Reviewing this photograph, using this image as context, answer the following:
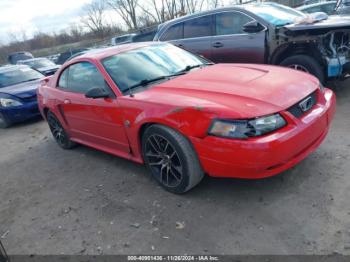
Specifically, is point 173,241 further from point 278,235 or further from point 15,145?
point 15,145

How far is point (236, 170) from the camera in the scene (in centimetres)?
271

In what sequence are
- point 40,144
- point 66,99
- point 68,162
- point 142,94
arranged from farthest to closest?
point 40,144
point 68,162
point 66,99
point 142,94

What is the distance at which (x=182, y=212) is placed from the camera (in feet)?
9.86

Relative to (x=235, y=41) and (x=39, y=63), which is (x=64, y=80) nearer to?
(x=235, y=41)

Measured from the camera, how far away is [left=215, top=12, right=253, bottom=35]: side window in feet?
19.3

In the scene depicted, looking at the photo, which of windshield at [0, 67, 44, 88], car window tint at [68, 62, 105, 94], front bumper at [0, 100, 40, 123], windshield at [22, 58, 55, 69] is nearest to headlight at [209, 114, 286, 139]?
car window tint at [68, 62, 105, 94]

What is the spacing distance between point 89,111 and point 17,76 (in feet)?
19.4

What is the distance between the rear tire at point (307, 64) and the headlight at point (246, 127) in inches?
117

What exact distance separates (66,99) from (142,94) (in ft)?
5.14

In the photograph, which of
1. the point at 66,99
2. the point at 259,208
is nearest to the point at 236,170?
the point at 259,208

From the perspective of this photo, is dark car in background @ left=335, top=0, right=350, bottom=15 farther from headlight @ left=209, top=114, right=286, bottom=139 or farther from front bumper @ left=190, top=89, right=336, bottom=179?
headlight @ left=209, top=114, right=286, bottom=139

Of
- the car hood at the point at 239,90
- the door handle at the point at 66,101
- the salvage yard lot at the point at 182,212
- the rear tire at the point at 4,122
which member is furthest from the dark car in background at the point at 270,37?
the rear tire at the point at 4,122

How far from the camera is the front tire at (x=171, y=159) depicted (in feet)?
9.57

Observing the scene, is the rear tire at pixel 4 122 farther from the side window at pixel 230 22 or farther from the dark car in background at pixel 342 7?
the dark car in background at pixel 342 7
